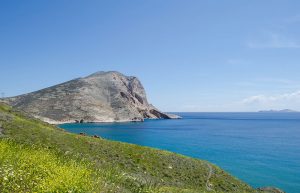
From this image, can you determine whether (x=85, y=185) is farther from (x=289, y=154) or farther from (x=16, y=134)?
(x=289, y=154)

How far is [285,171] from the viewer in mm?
77000

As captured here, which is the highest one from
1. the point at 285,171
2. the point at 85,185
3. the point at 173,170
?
the point at 85,185

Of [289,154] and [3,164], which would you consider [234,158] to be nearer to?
[289,154]

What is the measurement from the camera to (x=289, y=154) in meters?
103

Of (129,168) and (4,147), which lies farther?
(129,168)

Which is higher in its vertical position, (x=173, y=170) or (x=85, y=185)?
(x=85, y=185)

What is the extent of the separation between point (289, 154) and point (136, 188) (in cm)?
9533

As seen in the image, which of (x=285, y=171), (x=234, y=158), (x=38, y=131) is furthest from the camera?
(x=234, y=158)

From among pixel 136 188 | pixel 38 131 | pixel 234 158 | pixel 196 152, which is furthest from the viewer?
pixel 196 152

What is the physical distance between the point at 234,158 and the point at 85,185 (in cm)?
8296

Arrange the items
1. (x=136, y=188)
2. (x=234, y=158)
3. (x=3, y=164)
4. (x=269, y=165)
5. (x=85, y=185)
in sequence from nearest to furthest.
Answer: (x=85, y=185) → (x=3, y=164) → (x=136, y=188) → (x=269, y=165) → (x=234, y=158)

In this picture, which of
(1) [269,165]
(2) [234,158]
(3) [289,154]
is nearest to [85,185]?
(1) [269,165]

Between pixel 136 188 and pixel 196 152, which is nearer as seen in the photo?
pixel 136 188

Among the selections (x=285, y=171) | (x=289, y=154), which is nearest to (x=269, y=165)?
(x=285, y=171)
